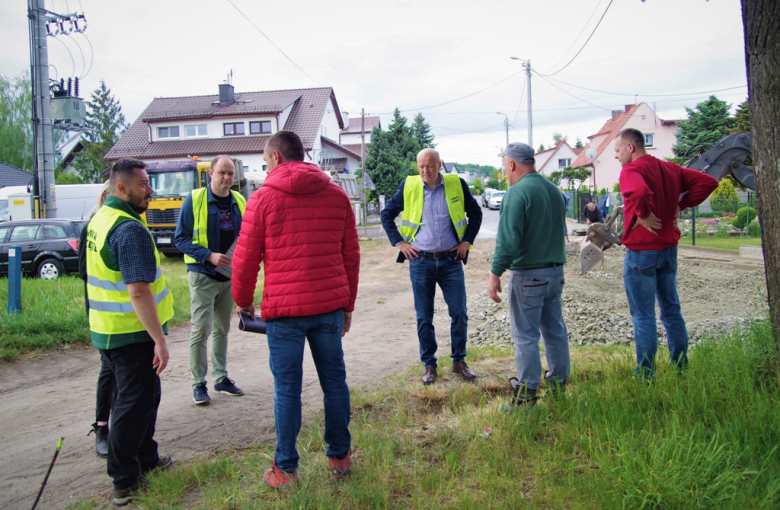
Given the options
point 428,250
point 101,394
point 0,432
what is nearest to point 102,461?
point 101,394

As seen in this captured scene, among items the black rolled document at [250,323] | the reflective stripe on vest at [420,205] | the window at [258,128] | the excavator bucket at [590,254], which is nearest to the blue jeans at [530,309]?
the reflective stripe on vest at [420,205]

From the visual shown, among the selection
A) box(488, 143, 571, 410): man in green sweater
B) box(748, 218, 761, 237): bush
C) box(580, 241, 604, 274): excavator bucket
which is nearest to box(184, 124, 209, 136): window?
box(748, 218, 761, 237): bush

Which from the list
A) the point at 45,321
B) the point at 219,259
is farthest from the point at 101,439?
the point at 45,321

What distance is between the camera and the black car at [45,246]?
1353cm

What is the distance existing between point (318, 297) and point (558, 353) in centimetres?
209

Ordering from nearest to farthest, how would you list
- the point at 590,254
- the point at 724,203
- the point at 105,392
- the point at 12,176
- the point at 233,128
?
the point at 105,392 → the point at 590,254 → the point at 724,203 → the point at 12,176 → the point at 233,128

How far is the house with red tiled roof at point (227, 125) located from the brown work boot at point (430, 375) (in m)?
34.5

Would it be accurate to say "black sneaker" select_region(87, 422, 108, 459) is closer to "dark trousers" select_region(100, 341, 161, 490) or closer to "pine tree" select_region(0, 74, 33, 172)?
"dark trousers" select_region(100, 341, 161, 490)

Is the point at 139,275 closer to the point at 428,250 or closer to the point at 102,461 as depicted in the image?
the point at 102,461

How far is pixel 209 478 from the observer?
3.29 metres

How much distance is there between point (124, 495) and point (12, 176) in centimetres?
4498

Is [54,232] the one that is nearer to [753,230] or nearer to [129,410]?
[129,410]

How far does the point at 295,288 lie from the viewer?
3002 millimetres

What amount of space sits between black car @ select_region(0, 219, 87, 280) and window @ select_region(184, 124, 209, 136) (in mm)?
29375
